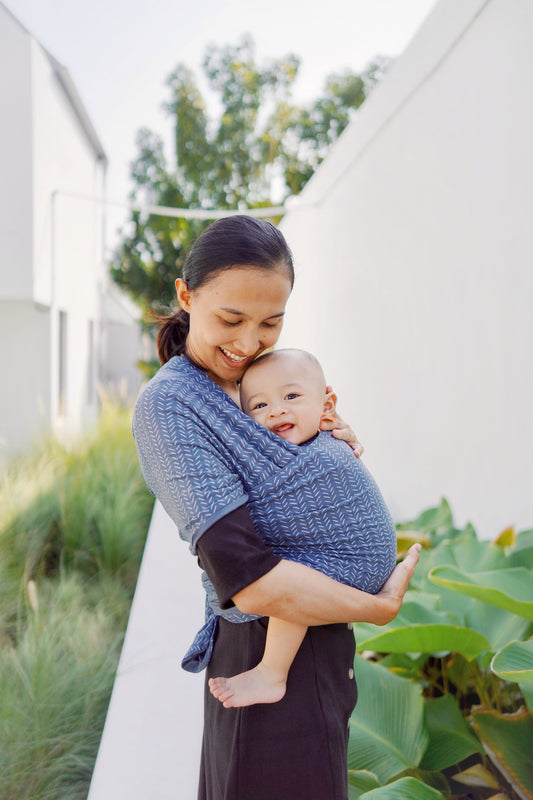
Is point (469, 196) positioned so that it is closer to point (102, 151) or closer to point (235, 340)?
point (235, 340)

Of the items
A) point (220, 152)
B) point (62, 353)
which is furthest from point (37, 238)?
point (220, 152)

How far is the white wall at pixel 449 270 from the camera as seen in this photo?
3.16 meters

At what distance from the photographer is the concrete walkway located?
212 cm

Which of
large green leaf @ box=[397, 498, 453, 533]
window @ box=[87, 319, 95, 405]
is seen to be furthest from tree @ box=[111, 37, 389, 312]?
large green leaf @ box=[397, 498, 453, 533]

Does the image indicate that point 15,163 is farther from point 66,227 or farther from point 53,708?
point 53,708

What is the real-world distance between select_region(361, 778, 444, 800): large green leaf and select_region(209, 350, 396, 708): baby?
72 centimetres

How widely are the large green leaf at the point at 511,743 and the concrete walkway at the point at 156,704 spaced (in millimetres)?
902

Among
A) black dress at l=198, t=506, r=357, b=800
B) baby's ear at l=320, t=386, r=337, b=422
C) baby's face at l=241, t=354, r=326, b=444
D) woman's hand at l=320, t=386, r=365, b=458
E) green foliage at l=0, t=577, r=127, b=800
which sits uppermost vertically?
baby's face at l=241, t=354, r=326, b=444

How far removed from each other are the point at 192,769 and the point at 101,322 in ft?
45.9

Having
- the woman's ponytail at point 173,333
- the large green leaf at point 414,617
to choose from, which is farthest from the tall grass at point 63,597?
the woman's ponytail at point 173,333

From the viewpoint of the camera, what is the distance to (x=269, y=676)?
4.04 feet

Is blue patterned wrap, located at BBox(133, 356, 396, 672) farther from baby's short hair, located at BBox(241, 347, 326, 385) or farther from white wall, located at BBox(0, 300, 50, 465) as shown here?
white wall, located at BBox(0, 300, 50, 465)

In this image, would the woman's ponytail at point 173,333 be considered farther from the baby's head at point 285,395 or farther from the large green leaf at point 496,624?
the large green leaf at point 496,624

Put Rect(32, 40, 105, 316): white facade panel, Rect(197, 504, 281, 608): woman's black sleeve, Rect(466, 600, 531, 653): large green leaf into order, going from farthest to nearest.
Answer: Rect(32, 40, 105, 316): white facade panel
Rect(466, 600, 531, 653): large green leaf
Rect(197, 504, 281, 608): woman's black sleeve
